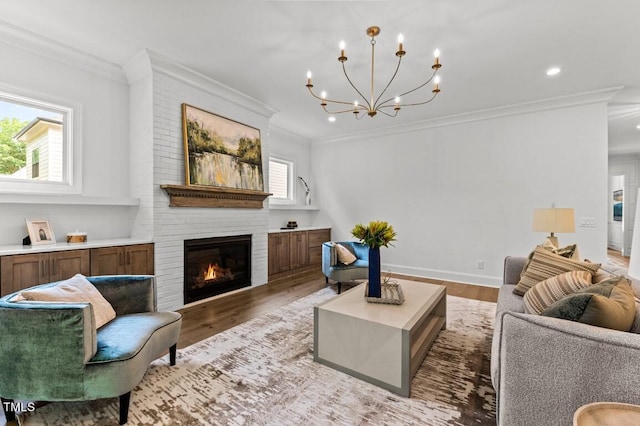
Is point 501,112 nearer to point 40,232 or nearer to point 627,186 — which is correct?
point 627,186

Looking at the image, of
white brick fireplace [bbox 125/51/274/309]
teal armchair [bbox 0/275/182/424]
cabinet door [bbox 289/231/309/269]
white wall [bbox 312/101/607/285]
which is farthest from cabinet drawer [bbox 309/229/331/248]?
teal armchair [bbox 0/275/182/424]

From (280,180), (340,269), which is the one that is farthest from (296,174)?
(340,269)

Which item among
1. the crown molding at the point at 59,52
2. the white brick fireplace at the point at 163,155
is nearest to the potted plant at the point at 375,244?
the white brick fireplace at the point at 163,155

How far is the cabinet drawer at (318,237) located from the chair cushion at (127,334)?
3.78 meters

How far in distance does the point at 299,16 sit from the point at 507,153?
388cm

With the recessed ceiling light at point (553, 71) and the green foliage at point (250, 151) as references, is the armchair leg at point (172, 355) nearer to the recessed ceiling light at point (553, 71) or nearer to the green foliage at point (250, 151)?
the green foliage at point (250, 151)

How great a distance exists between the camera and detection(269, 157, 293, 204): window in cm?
583

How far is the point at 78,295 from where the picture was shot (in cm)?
184

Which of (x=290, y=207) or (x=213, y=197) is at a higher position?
(x=213, y=197)

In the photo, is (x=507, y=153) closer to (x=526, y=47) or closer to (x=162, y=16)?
(x=526, y=47)

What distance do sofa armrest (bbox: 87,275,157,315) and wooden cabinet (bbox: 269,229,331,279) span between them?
2.71 metres

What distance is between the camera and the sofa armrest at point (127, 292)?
6.88ft

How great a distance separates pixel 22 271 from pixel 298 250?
374cm

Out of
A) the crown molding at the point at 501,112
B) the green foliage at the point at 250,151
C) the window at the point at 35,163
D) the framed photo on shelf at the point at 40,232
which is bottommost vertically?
the framed photo on shelf at the point at 40,232
